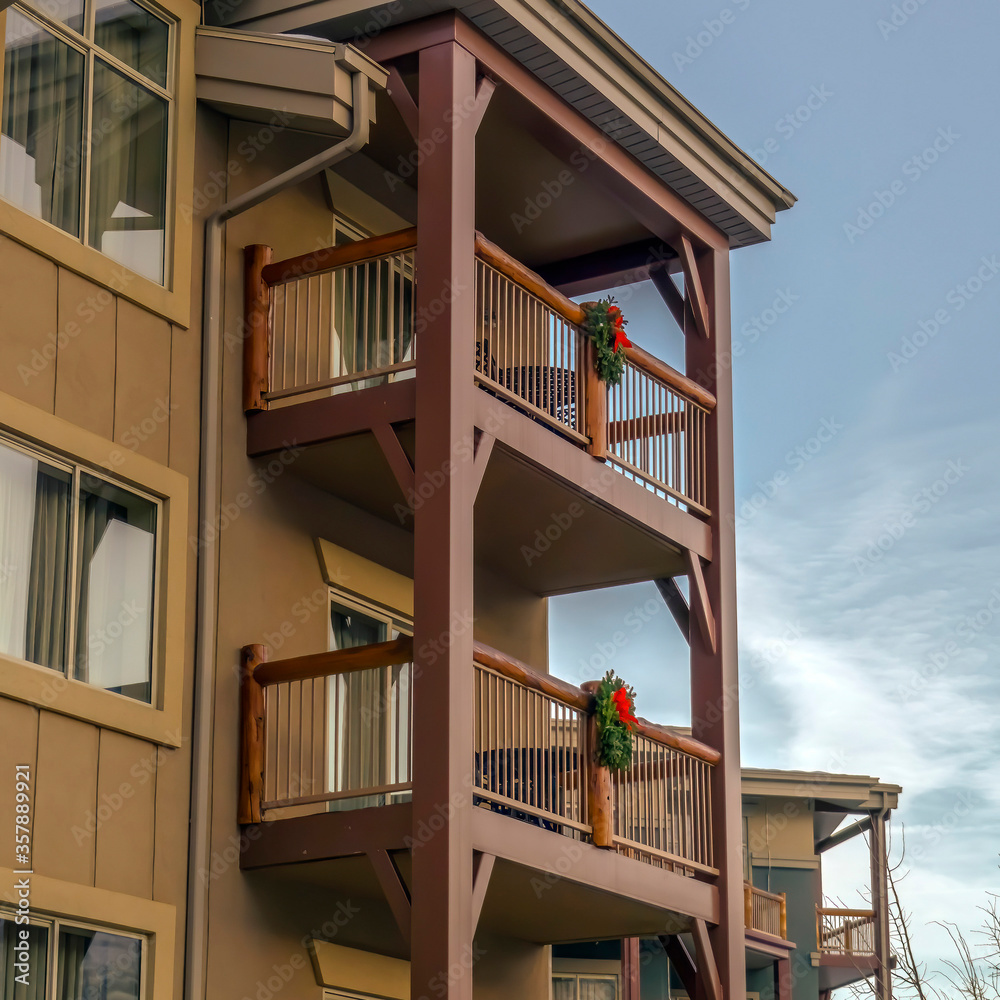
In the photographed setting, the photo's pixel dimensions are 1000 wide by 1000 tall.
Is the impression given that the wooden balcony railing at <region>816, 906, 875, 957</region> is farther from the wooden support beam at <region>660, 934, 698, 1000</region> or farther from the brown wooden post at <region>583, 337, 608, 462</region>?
the brown wooden post at <region>583, 337, 608, 462</region>

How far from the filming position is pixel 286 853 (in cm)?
1231

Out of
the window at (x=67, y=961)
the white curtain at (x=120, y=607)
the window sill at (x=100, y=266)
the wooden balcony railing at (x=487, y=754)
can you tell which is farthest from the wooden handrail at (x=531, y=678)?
the window sill at (x=100, y=266)

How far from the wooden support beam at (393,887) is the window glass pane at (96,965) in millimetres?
1662

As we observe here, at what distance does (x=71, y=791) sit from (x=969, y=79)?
68970mm

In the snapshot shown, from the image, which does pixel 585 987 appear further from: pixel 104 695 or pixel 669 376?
pixel 104 695

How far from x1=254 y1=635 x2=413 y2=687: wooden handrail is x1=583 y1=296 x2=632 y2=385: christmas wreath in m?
3.56

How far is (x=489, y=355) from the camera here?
13812 mm

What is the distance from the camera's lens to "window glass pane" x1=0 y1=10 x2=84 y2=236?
1169cm

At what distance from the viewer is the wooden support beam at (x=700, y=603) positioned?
15586mm

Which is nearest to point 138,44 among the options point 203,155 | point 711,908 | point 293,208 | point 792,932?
point 203,155

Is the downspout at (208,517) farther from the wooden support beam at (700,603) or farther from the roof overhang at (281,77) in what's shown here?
the wooden support beam at (700,603)

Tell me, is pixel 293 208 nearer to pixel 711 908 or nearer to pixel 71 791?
pixel 71 791

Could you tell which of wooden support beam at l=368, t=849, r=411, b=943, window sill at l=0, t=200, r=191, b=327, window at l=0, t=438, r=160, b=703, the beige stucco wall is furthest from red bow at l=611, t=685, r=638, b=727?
window sill at l=0, t=200, r=191, b=327

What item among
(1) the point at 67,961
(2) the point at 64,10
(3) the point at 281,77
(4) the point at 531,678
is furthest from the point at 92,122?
(1) the point at 67,961
